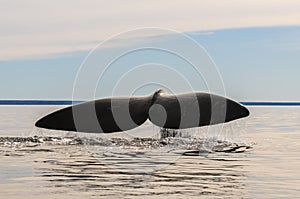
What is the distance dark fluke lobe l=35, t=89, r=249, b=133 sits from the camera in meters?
13.2

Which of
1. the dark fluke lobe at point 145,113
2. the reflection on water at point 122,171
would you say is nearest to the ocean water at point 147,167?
the reflection on water at point 122,171

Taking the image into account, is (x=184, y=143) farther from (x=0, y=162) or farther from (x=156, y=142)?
(x=0, y=162)

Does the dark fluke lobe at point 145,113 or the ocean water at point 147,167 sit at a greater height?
the dark fluke lobe at point 145,113

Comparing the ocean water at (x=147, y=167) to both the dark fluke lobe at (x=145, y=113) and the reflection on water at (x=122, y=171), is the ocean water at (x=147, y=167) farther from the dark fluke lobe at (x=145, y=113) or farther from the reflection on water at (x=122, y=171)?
the dark fluke lobe at (x=145, y=113)

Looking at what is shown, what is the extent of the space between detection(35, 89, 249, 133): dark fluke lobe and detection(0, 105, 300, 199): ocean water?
36.1 inches

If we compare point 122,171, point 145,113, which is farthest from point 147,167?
point 145,113

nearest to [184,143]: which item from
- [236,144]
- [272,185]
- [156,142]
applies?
[156,142]

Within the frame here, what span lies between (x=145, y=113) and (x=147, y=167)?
A: 116 cm

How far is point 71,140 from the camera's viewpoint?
19.8m

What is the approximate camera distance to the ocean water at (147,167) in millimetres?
10812

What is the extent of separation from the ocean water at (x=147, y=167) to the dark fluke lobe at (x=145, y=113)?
36.1 inches

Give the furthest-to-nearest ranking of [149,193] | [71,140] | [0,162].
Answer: [71,140] < [0,162] < [149,193]

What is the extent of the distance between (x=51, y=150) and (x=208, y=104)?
5.39m

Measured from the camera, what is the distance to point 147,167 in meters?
13.7
